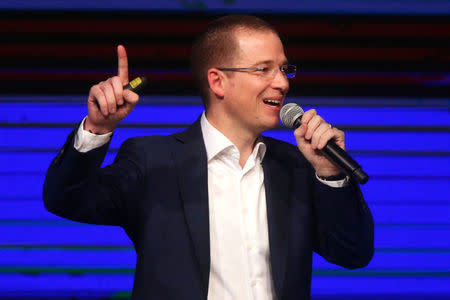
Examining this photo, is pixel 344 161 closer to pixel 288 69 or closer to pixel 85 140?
pixel 288 69

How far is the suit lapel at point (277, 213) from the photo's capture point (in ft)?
5.58

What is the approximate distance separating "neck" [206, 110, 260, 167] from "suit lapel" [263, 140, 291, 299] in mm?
71

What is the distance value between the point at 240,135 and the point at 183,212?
37cm

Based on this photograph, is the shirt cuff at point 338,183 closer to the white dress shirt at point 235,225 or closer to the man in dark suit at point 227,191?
the man in dark suit at point 227,191

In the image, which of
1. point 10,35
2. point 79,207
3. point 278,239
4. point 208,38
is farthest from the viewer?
point 10,35

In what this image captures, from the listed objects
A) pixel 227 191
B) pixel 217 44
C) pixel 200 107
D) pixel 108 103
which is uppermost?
pixel 200 107

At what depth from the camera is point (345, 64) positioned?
10.9ft

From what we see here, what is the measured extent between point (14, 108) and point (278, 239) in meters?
2.18

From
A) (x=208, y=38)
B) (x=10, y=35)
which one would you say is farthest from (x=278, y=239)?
(x=10, y=35)

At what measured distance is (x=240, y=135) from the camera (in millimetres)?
1912

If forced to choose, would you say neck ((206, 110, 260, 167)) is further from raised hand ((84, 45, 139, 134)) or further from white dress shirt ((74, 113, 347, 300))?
raised hand ((84, 45, 139, 134))

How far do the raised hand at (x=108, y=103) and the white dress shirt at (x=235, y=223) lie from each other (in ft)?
0.11

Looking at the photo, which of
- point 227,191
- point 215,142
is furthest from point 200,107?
point 227,191

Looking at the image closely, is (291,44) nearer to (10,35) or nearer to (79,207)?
(10,35)
